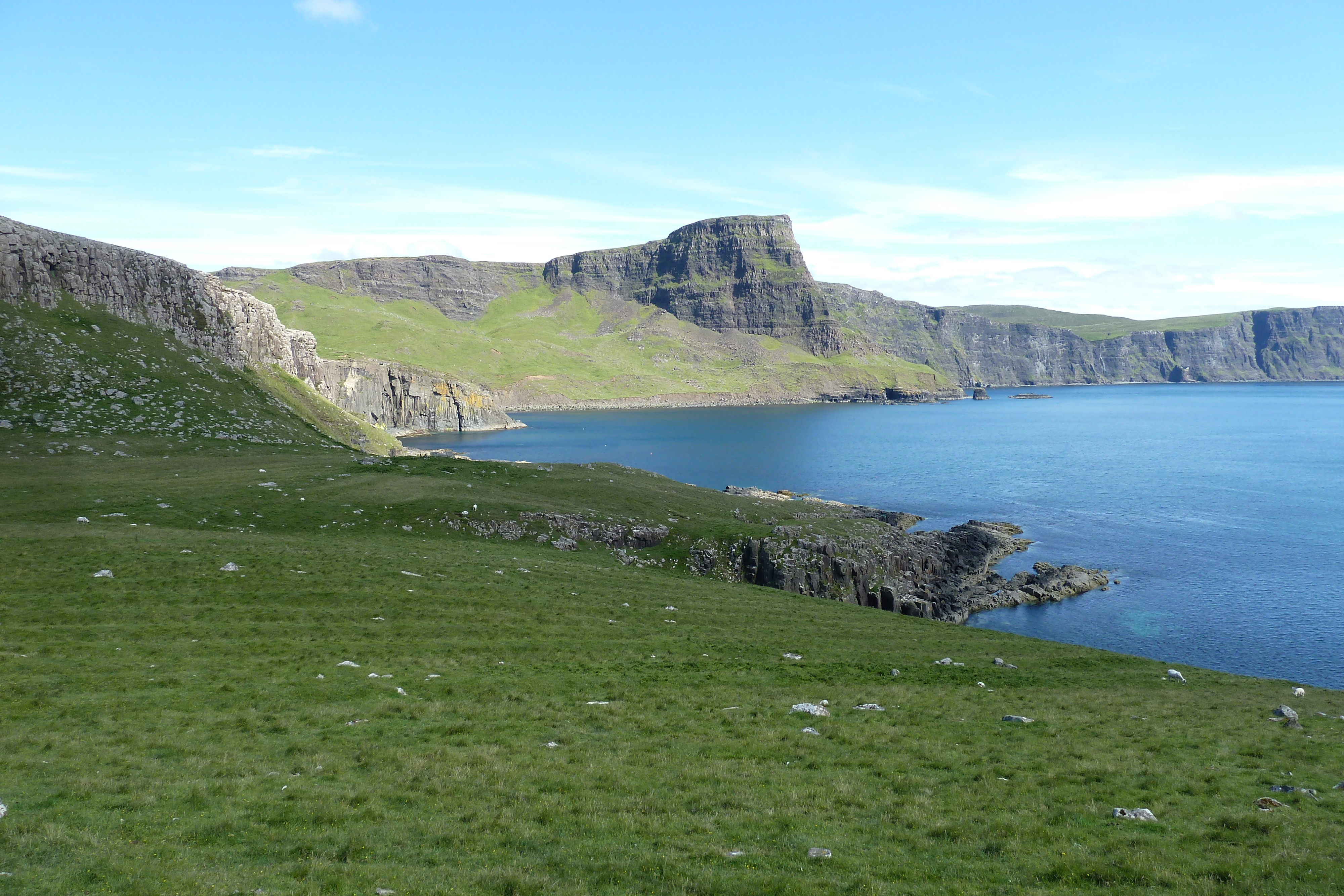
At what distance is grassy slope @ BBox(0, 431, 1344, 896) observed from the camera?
14.3 meters

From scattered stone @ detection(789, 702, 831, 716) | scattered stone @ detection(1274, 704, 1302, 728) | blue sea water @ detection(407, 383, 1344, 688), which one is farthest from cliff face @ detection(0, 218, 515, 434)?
scattered stone @ detection(1274, 704, 1302, 728)

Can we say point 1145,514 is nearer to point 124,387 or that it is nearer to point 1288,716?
point 1288,716

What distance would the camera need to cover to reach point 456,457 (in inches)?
3494

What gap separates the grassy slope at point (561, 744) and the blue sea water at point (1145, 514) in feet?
79.2

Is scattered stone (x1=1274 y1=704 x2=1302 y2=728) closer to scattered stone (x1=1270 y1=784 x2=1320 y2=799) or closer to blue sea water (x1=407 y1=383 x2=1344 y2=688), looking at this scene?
scattered stone (x1=1270 y1=784 x2=1320 y2=799)

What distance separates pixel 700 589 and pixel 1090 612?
39.8 metres

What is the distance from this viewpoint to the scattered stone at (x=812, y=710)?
25.6 metres

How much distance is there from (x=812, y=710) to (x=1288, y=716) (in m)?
18.3

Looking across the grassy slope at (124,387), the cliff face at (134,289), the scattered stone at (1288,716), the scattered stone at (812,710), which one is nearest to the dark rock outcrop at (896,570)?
the scattered stone at (1288,716)

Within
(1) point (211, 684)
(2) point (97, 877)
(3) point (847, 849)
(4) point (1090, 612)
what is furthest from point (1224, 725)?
(4) point (1090, 612)

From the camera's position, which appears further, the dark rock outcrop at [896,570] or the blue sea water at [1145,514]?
the dark rock outcrop at [896,570]

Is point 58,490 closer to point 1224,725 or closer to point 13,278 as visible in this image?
point 13,278

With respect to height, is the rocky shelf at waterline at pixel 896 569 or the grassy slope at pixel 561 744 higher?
the grassy slope at pixel 561 744

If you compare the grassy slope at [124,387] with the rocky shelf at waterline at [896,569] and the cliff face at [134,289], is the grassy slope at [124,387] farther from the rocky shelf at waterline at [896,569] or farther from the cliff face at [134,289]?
the rocky shelf at waterline at [896,569]
